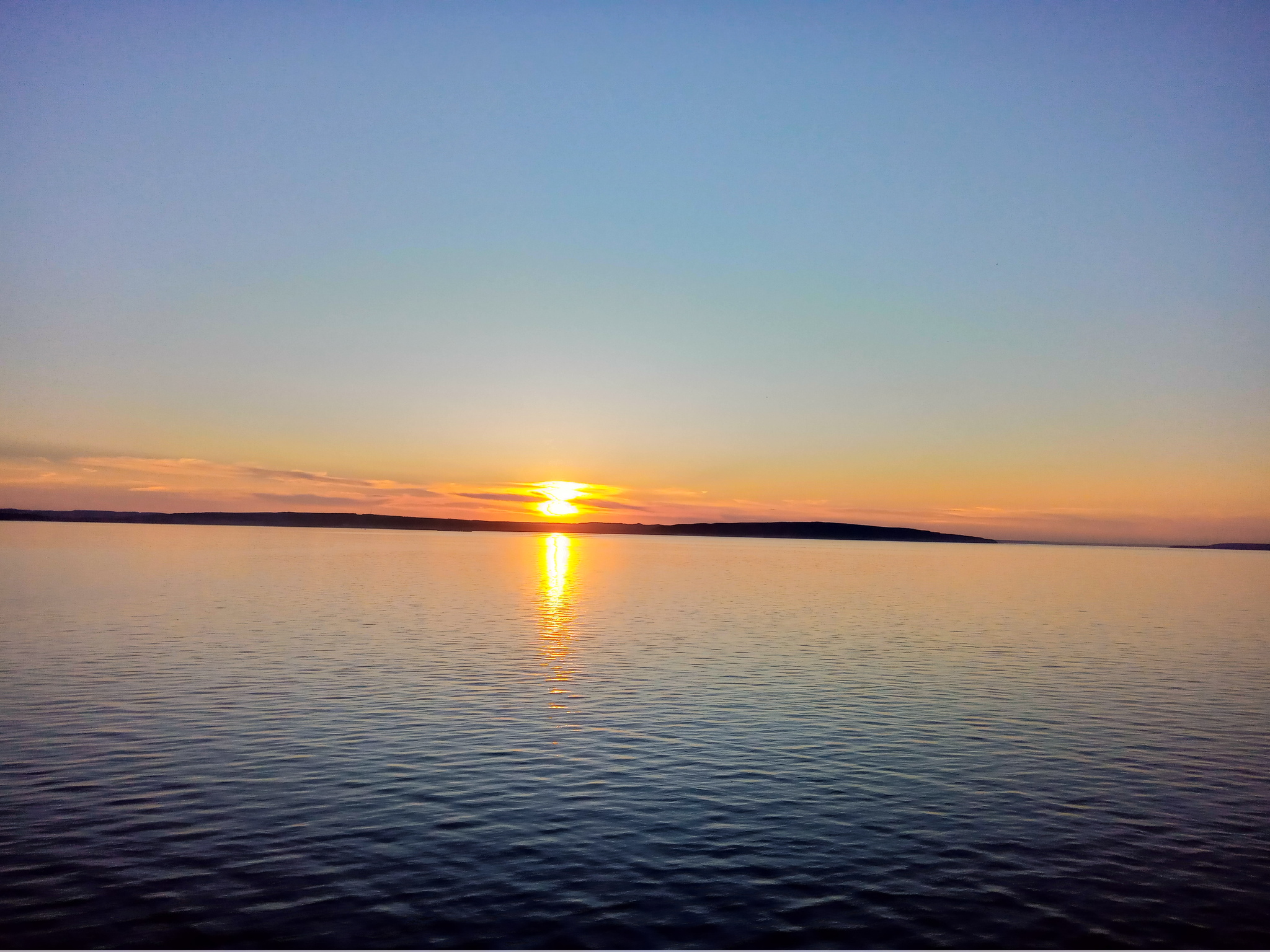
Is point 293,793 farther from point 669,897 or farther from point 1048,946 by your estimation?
point 1048,946

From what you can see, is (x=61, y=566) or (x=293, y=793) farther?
(x=61, y=566)

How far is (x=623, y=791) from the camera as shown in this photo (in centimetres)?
2783

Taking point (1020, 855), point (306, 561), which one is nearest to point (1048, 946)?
point (1020, 855)

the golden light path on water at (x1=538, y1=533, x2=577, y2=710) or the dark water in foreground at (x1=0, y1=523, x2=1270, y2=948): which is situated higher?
the dark water in foreground at (x1=0, y1=523, x2=1270, y2=948)

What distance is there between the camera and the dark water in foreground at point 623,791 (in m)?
18.8

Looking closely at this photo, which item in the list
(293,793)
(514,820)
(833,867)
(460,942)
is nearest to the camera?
(460,942)

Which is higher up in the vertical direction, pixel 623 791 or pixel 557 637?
pixel 623 791

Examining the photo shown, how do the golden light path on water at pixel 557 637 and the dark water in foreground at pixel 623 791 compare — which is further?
the golden light path on water at pixel 557 637

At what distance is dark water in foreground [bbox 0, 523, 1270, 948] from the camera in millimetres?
18781

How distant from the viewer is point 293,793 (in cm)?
2681

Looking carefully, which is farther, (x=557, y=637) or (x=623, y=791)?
(x=557, y=637)

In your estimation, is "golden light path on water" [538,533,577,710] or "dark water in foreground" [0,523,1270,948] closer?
"dark water in foreground" [0,523,1270,948]

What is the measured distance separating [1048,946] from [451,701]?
28.7m

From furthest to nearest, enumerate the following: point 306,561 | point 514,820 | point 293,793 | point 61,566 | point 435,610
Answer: point 306,561
point 61,566
point 435,610
point 293,793
point 514,820
